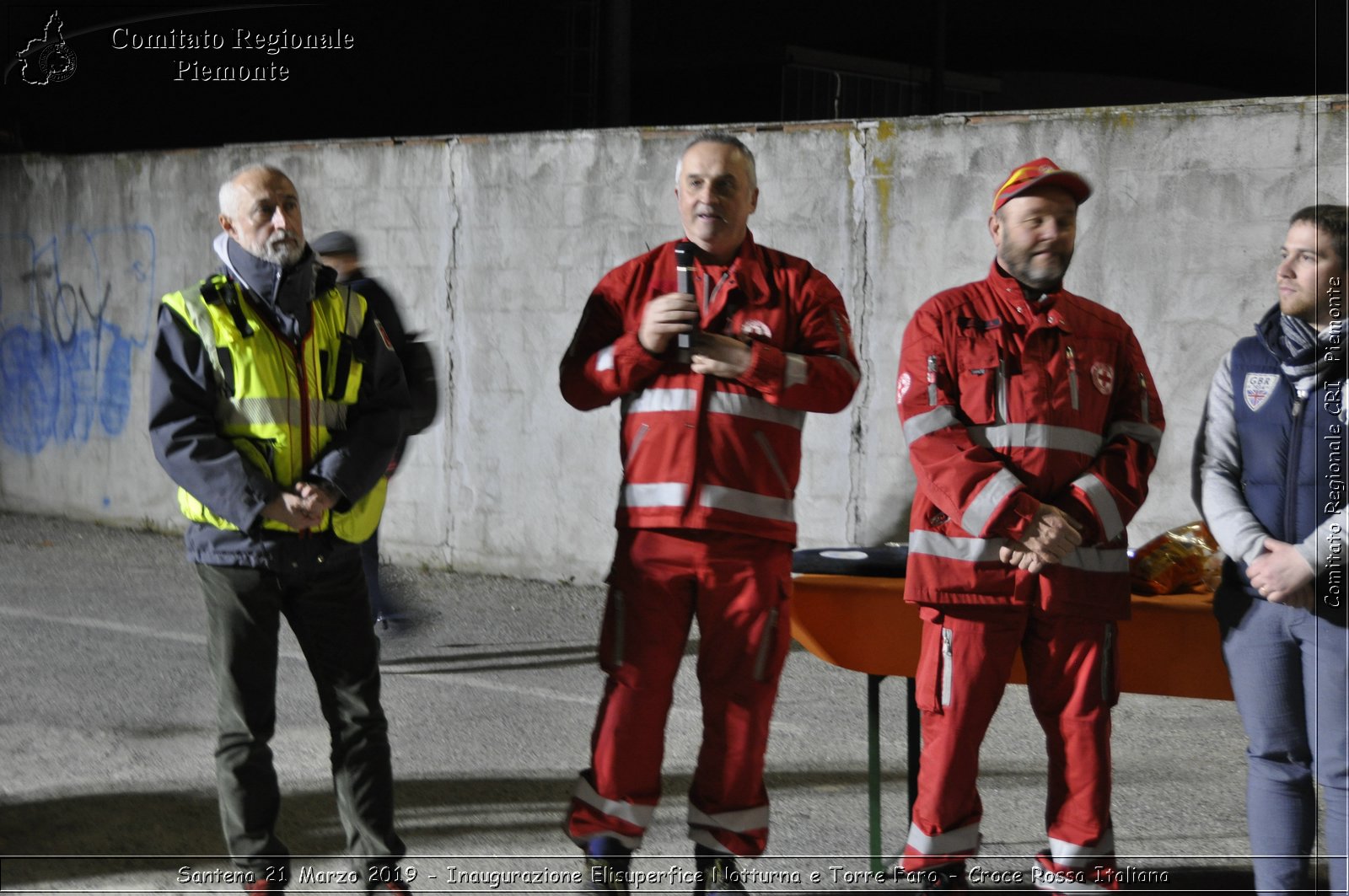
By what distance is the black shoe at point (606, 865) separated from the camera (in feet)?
12.0

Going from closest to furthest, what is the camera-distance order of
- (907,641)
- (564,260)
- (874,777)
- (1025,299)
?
(1025,299)
(907,641)
(874,777)
(564,260)

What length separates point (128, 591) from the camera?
8281 mm

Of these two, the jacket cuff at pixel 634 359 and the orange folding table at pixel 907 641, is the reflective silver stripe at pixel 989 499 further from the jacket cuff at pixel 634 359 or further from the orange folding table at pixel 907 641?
the jacket cuff at pixel 634 359

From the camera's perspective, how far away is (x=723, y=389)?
12.0 feet

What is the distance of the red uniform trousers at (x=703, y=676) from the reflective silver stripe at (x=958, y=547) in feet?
1.31

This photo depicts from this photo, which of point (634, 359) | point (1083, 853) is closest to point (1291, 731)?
point (1083, 853)

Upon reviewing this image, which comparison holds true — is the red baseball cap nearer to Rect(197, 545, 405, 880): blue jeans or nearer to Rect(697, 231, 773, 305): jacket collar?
Rect(697, 231, 773, 305): jacket collar

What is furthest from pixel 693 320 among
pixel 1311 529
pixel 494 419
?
pixel 494 419

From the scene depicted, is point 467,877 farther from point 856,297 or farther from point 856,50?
point 856,50

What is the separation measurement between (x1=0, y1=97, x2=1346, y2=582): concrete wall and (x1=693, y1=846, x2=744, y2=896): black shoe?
397 centimetres

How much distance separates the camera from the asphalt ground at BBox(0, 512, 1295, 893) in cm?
412

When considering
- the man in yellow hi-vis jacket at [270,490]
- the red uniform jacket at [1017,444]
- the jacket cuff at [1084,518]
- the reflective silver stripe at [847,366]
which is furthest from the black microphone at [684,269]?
the jacket cuff at [1084,518]

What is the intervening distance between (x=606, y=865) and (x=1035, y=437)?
5.40 feet

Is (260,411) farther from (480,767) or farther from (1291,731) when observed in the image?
(1291,731)
